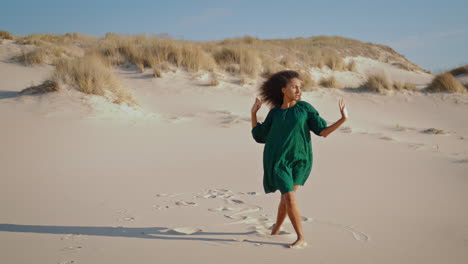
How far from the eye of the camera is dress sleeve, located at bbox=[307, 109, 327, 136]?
10.8ft

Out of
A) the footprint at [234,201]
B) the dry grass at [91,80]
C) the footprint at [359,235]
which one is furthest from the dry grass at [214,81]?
the footprint at [359,235]

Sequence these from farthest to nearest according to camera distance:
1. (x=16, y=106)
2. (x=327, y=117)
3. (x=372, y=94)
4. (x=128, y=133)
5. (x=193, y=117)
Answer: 1. (x=372, y=94)
2. (x=327, y=117)
3. (x=193, y=117)
4. (x=16, y=106)
5. (x=128, y=133)

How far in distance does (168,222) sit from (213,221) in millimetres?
423

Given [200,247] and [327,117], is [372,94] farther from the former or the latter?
[200,247]

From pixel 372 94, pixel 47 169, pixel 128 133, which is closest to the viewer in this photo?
pixel 47 169

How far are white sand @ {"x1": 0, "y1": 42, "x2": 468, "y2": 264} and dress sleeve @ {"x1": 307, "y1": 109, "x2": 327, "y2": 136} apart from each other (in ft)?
3.08

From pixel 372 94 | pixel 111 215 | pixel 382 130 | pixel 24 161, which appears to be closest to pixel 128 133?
pixel 24 161

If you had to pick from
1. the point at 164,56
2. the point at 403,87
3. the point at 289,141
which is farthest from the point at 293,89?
the point at 403,87

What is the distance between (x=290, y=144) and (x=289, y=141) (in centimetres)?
3

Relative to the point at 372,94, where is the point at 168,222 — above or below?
below

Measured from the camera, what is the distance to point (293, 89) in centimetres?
336

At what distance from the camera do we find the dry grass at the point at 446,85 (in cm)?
1397

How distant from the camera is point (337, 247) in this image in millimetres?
3178

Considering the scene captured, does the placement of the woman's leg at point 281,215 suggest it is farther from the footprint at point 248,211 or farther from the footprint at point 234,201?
the footprint at point 234,201
